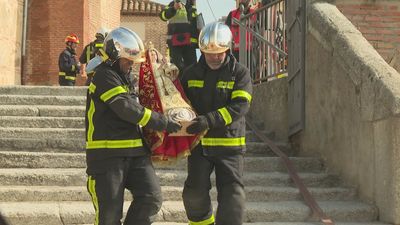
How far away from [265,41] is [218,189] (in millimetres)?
5235

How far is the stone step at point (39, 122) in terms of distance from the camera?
9414 millimetres

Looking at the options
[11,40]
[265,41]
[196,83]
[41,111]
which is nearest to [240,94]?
[196,83]

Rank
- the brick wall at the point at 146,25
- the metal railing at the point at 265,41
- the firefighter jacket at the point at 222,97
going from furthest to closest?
the brick wall at the point at 146,25
the metal railing at the point at 265,41
the firefighter jacket at the point at 222,97

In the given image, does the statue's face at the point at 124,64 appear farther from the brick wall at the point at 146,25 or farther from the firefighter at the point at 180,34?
the brick wall at the point at 146,25

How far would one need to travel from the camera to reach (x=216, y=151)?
5777mm

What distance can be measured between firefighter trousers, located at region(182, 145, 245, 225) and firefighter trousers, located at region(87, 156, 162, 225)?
0.50 m

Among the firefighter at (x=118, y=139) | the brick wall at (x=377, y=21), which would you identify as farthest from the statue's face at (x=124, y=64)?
the brick wall at (x=377, y=21)

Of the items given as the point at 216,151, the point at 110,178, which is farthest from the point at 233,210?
the point at 110,178

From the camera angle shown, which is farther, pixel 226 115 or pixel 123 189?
pixel 226 115

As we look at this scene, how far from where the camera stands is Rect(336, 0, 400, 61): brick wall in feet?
31.8

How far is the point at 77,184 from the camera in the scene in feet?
24.9

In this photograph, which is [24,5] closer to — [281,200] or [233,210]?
[281,200]

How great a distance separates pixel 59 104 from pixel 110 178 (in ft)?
17.7

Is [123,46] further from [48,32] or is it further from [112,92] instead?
[48,32]
